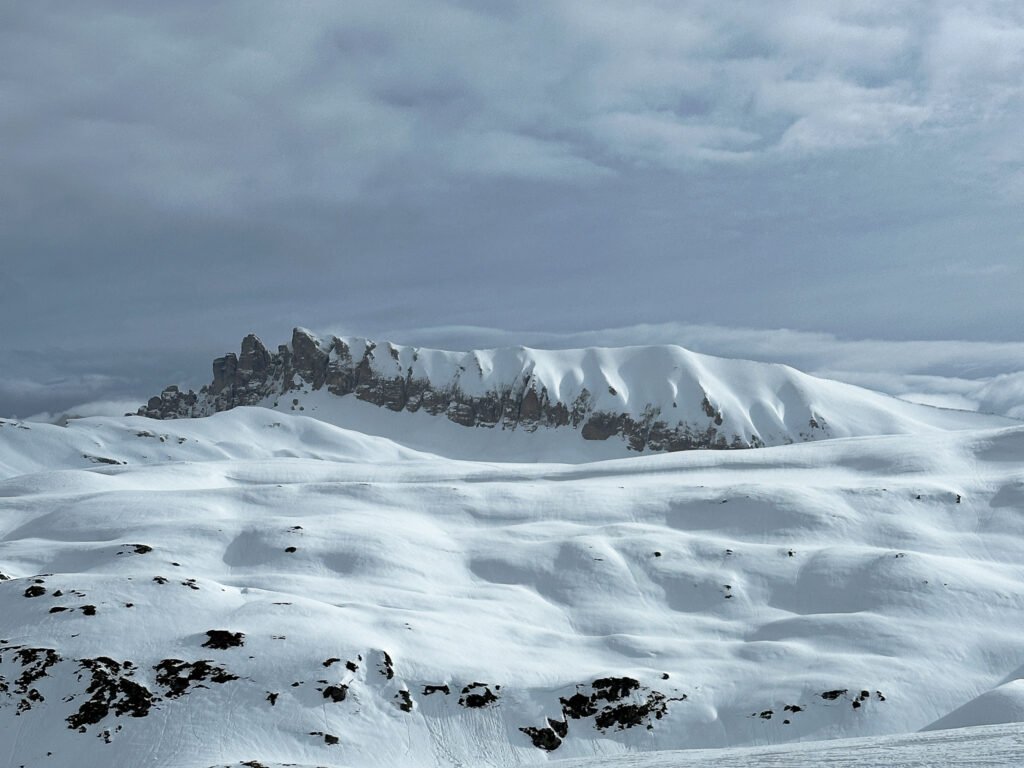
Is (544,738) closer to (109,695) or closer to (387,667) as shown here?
(387,667)

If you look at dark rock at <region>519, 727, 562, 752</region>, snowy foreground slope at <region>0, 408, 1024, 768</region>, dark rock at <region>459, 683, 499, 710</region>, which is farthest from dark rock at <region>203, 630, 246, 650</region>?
dark rock at <region>519, 727, 562, 752</region>

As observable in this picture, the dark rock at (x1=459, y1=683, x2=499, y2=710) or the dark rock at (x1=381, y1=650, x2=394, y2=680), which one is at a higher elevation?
the dark rock at (x1=381, y1=650, x2=394, y2=680)

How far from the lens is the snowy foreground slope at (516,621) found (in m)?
41.8

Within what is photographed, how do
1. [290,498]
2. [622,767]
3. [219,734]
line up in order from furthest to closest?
[290,498] → [219,734] → [622,767]

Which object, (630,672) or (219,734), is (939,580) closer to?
(630,672)

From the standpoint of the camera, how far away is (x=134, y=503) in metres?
78.2

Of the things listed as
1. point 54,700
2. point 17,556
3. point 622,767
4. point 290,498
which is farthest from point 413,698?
point 290,498

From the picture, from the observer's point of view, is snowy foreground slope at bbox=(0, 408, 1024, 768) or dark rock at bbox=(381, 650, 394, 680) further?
dark rock at bbox=(381, 650, 394, 680)

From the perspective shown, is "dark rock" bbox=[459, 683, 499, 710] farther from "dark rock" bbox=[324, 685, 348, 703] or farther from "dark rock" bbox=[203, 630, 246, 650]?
"dark rock" bbox=[203, 630, 246, 650]

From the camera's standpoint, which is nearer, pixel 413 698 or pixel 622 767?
pixel 622 767

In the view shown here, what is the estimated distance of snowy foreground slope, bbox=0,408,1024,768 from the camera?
41.8m

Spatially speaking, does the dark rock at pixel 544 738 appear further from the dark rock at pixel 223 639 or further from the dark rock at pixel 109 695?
the dark rock at pixel 109 695

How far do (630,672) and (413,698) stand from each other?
11.6m

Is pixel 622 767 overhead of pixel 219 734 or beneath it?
overhead
